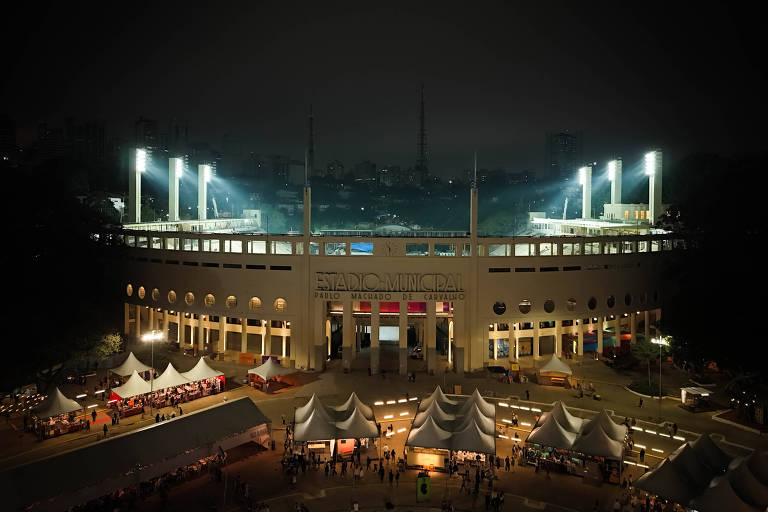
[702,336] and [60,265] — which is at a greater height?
[60,265]

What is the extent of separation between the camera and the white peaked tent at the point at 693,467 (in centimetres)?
2186

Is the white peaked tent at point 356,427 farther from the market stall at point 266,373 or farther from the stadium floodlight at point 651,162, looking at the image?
the stadium floodlight at point 651,162

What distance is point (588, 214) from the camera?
7094 cm

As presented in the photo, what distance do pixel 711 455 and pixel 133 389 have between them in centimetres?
2774

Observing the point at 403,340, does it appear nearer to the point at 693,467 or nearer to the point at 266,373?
the point at 266,373

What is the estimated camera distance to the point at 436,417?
27.8 metres

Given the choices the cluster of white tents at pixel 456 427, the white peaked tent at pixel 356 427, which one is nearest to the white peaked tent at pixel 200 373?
the white peaked tent at pixel 356 427

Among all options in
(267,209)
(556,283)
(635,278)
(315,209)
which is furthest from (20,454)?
(315,209)

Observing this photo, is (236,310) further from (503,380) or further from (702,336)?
(702,336)

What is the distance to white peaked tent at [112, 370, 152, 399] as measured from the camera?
106 ft

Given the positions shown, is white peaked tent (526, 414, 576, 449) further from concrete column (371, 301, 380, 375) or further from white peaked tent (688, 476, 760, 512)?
concrete column (371, 301, 380, 375)

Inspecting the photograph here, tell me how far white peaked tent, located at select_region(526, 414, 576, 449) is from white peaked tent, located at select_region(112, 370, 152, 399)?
20.5 metres

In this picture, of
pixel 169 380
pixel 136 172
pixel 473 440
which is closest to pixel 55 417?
pixel 169 380

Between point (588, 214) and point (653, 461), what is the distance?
4762cm
